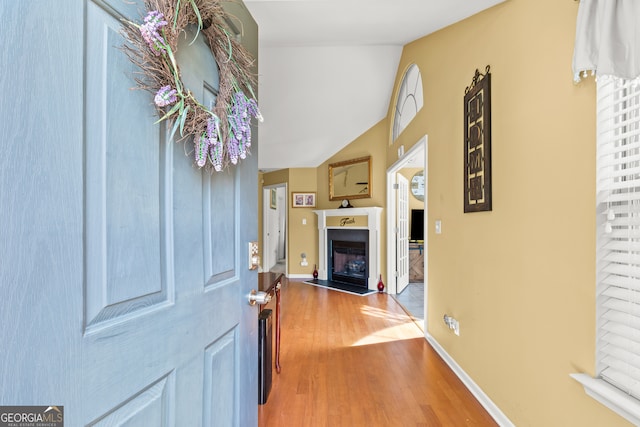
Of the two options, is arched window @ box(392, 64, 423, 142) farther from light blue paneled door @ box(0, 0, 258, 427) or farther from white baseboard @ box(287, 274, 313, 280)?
white baseboard @ box(287, 274, 313, 280)

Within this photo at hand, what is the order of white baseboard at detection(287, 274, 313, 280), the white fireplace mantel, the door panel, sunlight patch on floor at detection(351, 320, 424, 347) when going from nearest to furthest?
the door panel
sunlight patch on floor at detection(351, 320, 424, 347)
the white fireplace mantel
white baseboard at detection(287, 274, 313, 280)

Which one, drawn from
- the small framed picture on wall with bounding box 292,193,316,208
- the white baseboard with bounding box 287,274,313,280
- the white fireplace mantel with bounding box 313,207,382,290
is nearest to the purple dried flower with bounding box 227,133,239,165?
the white fireplace mantel with bounding box 313,207,382,290

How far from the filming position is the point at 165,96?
0.62 metres

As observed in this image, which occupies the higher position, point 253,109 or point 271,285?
point 253,109

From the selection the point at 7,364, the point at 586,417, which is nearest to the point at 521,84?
the point at 586,417

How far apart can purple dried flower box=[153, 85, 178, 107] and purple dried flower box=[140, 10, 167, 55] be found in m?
0.08

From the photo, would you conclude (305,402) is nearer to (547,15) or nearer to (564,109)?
(564,109)

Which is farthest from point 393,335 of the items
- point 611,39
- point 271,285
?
point 611,39

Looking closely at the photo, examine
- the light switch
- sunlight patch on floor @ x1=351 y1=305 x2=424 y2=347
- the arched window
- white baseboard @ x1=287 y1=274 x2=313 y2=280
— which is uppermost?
the arched window

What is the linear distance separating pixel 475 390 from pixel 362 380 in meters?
0.73

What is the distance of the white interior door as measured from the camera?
14.5 feet

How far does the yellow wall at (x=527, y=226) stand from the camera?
1145mm

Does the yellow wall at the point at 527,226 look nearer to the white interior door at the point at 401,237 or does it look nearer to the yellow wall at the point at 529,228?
the yellow wall at the point at 529,228

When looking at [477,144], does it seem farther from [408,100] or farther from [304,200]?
[304,200]
